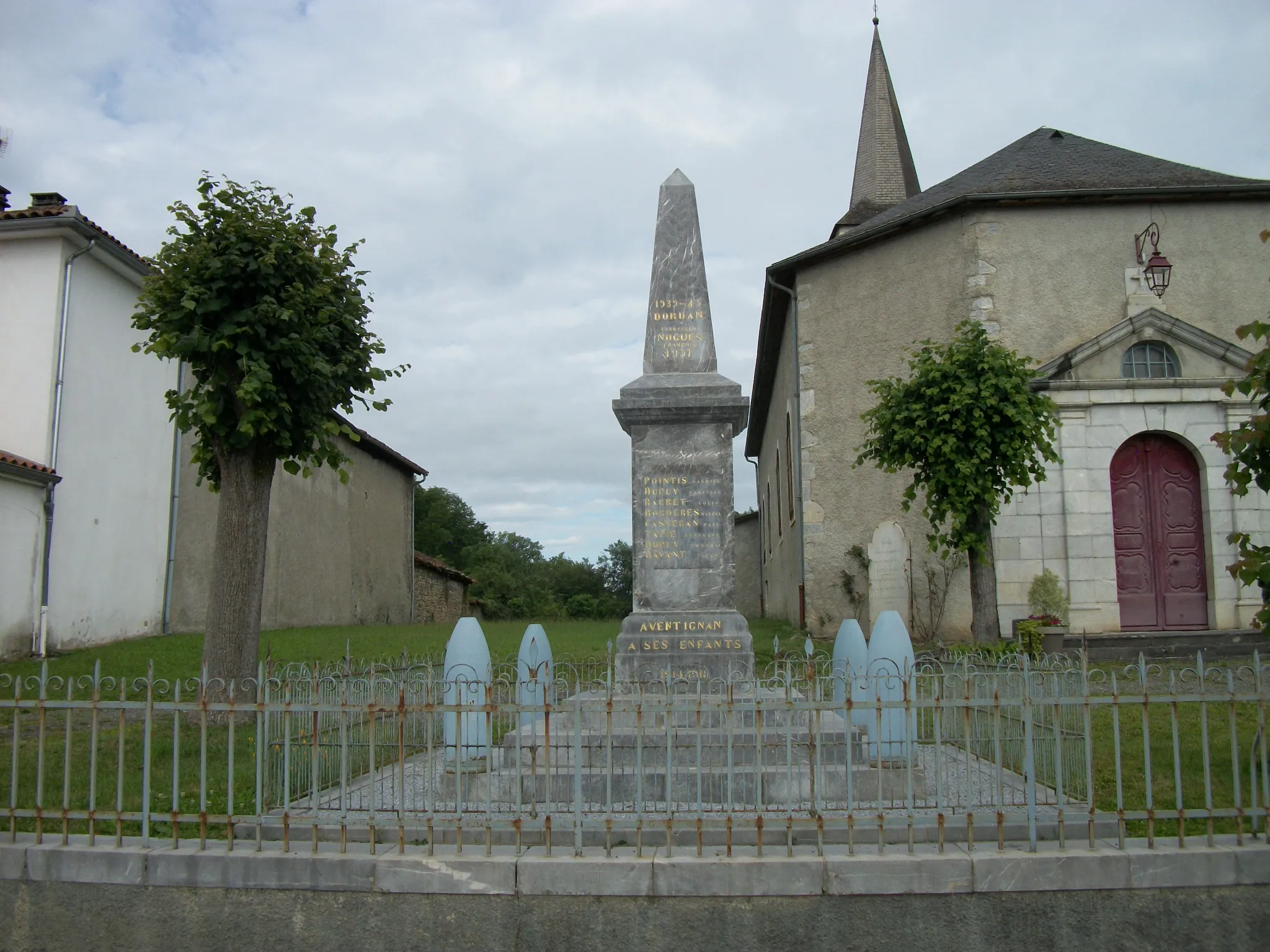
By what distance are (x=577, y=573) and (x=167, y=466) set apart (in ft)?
197

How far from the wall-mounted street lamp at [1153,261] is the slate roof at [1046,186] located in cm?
56

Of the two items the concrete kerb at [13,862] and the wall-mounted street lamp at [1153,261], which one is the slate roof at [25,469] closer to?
the concrete kerb at [13,862]

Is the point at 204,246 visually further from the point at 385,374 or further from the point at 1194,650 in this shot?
A: the point at 1194,650

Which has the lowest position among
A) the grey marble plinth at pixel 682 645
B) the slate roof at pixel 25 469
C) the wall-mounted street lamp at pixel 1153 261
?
the grey marble plinth at pixel 682 645

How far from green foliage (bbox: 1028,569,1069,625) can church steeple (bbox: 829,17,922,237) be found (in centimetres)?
1411

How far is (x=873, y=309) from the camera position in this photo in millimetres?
17078

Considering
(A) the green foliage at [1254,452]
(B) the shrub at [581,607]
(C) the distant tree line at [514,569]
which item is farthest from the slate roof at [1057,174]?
(B) the shrub at [581,607]

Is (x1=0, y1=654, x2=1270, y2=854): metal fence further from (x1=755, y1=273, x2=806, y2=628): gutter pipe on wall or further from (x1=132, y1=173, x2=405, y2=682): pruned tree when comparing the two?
(x1=755, y1=273, x2=806, y2=628): gutter pipe on wall

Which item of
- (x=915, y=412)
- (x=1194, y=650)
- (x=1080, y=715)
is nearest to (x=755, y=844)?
(x=1080, y=715)

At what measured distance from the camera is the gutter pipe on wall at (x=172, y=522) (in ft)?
57.3

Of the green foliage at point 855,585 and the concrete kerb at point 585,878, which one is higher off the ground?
the green foliage at point 855,585

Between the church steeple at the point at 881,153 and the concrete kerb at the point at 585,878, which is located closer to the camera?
the concrete kerb at the point at 585,878

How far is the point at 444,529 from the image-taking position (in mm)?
61406

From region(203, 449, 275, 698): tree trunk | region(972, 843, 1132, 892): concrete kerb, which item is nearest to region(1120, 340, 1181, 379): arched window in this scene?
region(972, 843, 1132, 892): concrete kerb
